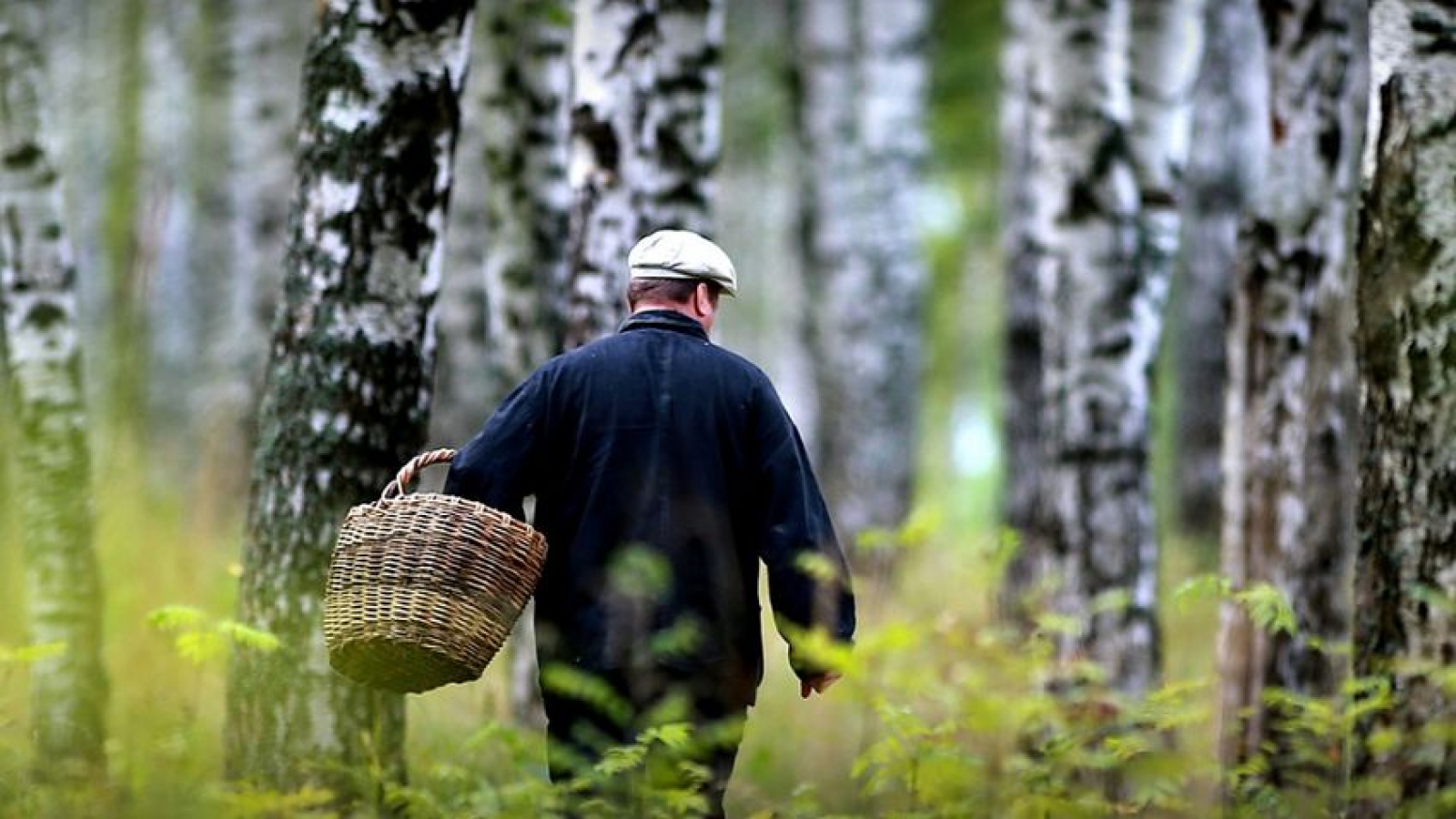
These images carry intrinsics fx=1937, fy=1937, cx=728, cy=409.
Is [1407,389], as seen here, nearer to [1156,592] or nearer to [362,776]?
[362,776]

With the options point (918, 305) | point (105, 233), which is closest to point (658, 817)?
point (918, 305)

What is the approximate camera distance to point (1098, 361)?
31.2 ft

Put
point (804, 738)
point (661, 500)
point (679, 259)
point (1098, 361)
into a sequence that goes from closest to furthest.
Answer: point (661, 500) → point (679, 259) → point (1098, 361) → point (804, 738)

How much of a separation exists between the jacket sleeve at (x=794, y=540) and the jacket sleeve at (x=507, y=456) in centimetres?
71

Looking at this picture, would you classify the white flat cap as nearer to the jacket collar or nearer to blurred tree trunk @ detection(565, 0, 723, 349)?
the jacket collar

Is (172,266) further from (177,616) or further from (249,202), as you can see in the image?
(177,616)

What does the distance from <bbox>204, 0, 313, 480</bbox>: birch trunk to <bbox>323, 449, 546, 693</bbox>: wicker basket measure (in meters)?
8.42

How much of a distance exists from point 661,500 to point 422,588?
83 centimetres

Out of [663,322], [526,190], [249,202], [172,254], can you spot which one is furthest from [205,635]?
[172,254]

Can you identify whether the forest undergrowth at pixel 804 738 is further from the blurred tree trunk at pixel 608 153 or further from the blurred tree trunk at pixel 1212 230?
the blurred tree trunk at pixel 1212 230

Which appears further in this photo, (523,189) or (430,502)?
(523,189)

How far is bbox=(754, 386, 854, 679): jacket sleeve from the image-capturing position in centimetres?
597

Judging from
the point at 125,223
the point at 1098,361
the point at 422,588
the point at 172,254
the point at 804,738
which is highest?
the point at 125,223

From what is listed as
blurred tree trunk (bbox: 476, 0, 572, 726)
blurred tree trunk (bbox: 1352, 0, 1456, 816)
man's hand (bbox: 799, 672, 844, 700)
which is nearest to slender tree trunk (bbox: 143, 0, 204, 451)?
blurred tree trunk (bbox: 476, 0, 572, 726)
